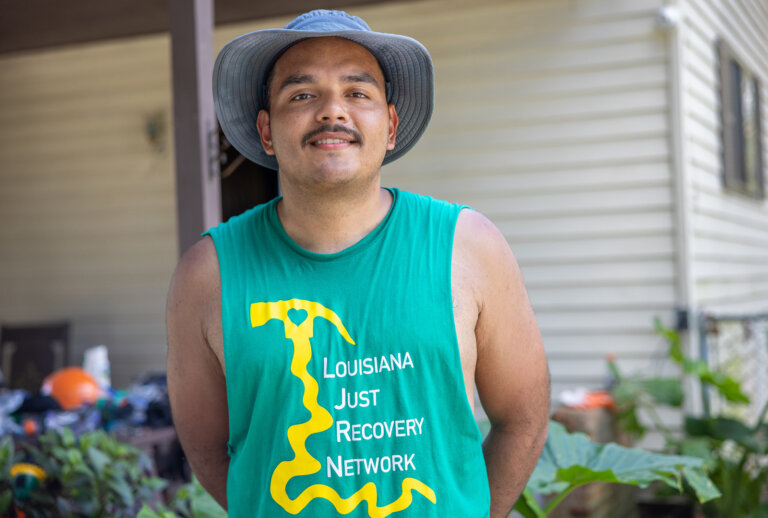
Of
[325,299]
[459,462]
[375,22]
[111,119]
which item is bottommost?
[459,462]

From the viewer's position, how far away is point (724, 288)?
5660mm

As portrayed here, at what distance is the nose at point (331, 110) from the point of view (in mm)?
1454

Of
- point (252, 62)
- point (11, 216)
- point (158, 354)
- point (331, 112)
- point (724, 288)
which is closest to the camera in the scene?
point (331, 112)

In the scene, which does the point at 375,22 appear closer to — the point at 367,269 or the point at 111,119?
the point at 111,119

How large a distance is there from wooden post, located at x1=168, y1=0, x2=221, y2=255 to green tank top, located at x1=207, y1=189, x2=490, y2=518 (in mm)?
1556

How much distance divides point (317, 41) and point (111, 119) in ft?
17.4

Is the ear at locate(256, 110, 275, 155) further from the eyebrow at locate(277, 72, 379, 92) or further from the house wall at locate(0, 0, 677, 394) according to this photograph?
the house wall at locate(0, 0, 677, 394)

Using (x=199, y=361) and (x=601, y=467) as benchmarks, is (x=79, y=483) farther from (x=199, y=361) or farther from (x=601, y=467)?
(x=601, y=467)

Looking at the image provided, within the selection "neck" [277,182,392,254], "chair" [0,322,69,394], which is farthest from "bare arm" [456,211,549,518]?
"chair" [0,322,69,394]

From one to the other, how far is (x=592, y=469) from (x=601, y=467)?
2.1 inches

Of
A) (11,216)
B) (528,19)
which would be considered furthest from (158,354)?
(528,19)

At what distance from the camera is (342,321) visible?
4.78 feet

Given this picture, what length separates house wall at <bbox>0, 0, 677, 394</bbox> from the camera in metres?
4.99

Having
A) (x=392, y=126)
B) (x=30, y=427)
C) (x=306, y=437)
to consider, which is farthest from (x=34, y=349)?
(x=306, y=437)
